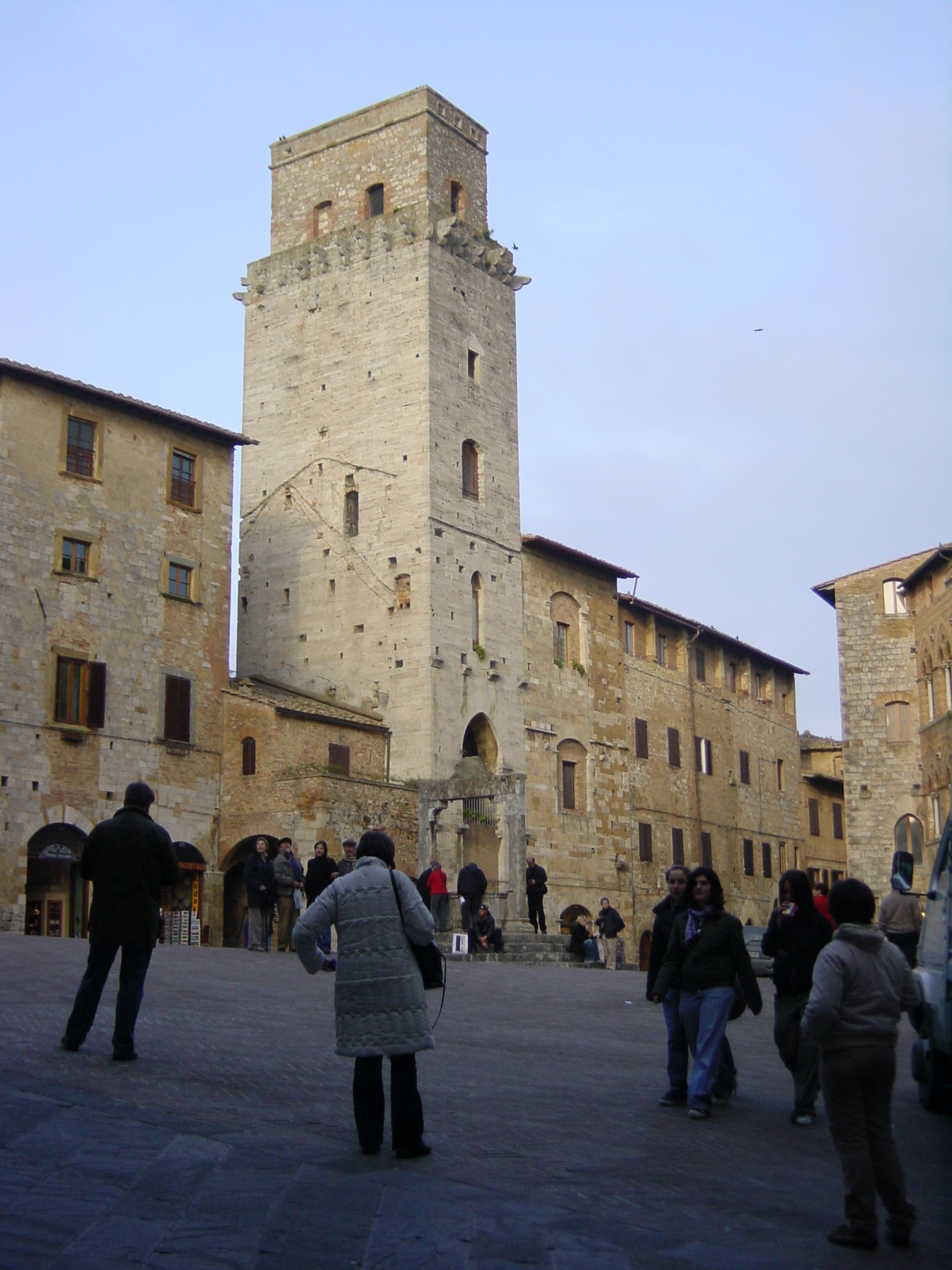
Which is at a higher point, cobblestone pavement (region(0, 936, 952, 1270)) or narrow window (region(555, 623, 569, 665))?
narrow window (region(555, 623, 569, 665))

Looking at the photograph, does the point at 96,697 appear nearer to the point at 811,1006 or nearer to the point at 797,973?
the point at 797,973

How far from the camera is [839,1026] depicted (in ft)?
22.2

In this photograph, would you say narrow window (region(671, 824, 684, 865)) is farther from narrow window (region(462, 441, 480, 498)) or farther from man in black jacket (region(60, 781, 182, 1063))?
man in black jacket (region(60, 781, 182, 1063))

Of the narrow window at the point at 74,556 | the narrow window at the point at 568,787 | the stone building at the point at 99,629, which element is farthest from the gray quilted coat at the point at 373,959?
the narrow window at the point at 568,787

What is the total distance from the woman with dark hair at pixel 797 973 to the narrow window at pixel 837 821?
4990 centimetres


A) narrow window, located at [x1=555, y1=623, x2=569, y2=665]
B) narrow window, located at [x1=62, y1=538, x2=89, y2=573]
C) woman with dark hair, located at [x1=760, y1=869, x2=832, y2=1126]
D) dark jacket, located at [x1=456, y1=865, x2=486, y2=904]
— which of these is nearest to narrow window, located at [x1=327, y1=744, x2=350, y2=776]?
narrow window, located at [x1=62, y1=538, x2=89, y2=573]

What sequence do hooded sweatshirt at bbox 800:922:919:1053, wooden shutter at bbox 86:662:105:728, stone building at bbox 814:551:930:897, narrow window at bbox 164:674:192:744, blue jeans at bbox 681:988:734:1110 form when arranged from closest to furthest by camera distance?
hooded sweatshirt at bbox 800:922:919:1053
blue jeans at bbox 681:988:734:1110
wooden shutter at bbox 86:662:105:728
narrow window at bbox 164:674:192:744
stone building at bbox 814:551:930:897

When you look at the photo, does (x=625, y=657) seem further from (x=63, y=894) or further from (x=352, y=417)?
(x=63, y=894)

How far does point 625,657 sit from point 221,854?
54.7 ft

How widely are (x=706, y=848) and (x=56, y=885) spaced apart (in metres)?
24.2

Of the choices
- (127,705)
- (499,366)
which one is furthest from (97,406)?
(499,366)

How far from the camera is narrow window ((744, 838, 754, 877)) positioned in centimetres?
5141

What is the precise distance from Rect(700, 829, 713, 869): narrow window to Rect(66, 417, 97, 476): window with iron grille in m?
24.4

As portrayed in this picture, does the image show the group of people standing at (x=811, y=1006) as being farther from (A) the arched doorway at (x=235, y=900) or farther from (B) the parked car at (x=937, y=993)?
(A) the arched doorway at (x=235, y=900)
